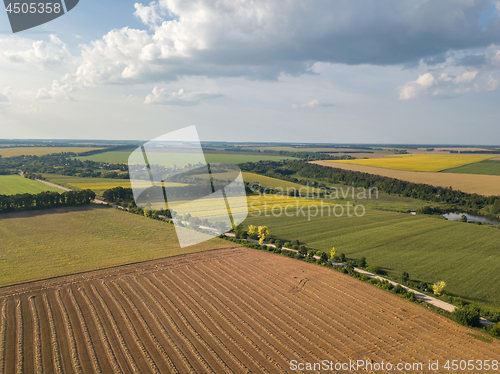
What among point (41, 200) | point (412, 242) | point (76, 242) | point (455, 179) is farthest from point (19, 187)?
point (455, 179)

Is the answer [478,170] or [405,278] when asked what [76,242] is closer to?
[405,278]

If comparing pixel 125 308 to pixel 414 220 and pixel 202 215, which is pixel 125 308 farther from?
pixel 414 220

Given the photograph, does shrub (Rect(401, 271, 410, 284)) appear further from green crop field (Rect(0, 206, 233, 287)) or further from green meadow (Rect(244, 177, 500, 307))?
green crop field (Rect(0, 206, 233, 287))

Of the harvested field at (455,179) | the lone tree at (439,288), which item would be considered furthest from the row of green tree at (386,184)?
the lone tree at (439,288)

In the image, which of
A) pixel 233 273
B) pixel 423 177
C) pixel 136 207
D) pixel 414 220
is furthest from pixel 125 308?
pixel 423 177

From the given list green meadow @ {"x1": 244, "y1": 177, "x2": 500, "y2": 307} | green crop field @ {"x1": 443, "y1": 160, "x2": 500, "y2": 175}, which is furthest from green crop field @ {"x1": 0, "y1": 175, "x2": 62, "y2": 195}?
green crop field @ {"x1": 443, "y1": 160, "x2": 500, "y2": 175}
